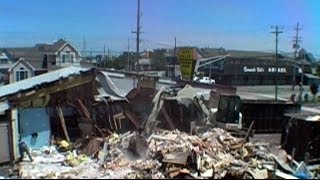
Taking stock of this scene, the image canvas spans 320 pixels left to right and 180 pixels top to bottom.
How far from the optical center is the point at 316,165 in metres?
17.9

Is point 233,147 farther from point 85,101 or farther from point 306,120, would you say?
point 85,101

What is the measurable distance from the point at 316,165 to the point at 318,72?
75.7 m

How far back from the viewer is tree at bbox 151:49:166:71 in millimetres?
99975

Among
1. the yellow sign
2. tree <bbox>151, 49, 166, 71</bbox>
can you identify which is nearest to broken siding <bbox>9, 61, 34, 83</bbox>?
the yellow sign

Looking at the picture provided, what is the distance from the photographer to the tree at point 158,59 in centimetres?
9997

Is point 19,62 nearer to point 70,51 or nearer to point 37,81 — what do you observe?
point 70,51

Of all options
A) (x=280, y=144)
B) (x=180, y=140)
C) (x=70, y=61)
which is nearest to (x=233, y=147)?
(x=180, y=140)

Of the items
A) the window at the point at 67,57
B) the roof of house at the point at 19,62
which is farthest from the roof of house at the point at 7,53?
the window at the point at 67,57

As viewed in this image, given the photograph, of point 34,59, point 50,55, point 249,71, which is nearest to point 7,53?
point 34,59

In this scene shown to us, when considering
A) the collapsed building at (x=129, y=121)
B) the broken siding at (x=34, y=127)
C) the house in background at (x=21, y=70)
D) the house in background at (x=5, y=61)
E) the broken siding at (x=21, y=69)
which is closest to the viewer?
the collapsed building at (x=129, y=121)

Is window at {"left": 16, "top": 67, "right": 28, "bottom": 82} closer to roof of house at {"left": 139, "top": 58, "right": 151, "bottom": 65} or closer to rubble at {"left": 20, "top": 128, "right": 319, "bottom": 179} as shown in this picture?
roof of house at {"left": 139, "top": 58, "right": 151, "bottom": 65}

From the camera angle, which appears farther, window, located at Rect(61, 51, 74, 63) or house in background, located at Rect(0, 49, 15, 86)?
window, located at Rect(61, 51, 74, 63)

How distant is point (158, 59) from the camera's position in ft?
346

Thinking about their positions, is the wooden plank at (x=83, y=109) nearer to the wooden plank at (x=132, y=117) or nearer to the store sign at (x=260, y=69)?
the wooden plank at (x=132, y=117)
